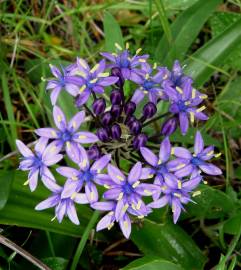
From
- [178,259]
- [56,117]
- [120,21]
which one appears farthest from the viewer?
[120,21]

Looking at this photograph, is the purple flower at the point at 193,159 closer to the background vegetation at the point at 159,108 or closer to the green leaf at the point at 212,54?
the background vegetation at the point at 159,108

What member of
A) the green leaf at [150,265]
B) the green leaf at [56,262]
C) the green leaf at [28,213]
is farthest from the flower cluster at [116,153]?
the green leaf at [56,262]

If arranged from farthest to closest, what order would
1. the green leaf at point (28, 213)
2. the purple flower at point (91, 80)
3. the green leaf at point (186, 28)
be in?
1. the green leaf at point (186, 28)
2. the green leaf at point (28, 213)
3. the purple flower at point (91, 80)

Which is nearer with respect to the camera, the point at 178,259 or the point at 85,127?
the point at 178,259

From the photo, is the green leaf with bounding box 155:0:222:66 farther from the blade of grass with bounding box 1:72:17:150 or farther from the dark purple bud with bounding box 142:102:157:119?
the blade of grass with bounding box 1:72:17:150

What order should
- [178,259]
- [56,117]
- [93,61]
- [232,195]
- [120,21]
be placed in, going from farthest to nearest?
1. [120,21]
2. [93,61]
3. [232,195]
4. [178,259]
5. [56,117]

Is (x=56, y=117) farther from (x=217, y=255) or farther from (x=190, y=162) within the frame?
(x=217, y=255)

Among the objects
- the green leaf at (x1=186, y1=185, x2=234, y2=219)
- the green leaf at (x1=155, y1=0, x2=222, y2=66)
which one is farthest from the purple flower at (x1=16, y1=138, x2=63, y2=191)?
the green leaf at (x1=155, y1=0, x2=222, y2=66)

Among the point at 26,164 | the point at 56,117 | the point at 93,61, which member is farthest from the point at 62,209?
the point at 93,61
